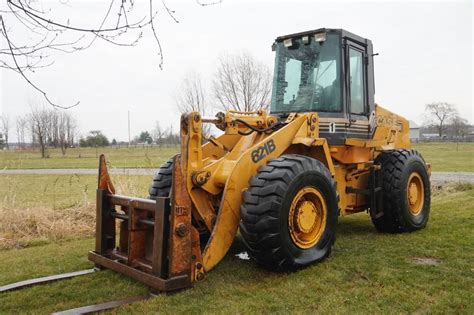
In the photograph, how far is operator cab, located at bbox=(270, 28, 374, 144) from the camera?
21.0 ft

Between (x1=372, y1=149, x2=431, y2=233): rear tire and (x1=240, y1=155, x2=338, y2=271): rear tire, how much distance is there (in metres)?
1.81

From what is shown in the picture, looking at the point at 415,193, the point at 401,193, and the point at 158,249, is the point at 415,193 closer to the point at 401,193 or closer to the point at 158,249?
the point at 401,193

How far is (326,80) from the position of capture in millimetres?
6477

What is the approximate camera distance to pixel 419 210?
7.45m

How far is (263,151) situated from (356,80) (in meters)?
2.48

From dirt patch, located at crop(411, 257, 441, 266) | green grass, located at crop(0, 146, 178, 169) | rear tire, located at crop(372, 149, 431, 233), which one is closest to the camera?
dirt patch, located at crop(411, 257, 441, 266)

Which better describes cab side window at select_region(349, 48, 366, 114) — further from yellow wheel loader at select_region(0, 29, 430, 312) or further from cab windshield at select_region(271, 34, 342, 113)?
cab windshield at select_region(271, 34, 342, 113)

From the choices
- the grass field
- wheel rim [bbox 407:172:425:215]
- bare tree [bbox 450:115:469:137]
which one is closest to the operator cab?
wheel rim [bbox 407:172:425:215]

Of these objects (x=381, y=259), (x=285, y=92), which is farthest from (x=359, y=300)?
(x=285, y=92)

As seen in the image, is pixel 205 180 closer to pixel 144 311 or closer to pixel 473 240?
pixel 144 311

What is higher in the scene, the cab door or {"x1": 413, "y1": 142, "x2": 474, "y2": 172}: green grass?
the cab door

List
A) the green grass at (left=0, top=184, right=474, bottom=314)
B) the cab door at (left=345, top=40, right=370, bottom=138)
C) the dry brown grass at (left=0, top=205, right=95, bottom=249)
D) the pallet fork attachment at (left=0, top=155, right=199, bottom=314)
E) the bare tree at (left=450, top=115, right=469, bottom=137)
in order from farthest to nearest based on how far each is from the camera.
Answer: the bare tree at (left=450, top=115, right=469, bottom=137)
the dry brown grass at (left=0, top=205, right=95, bottom=249)
the cab door at (left=345, top=40, right=370, bottom=138)
the pallet fork attachment at (left=0, top=155, right=199, bottom=314)
the green grass at (left=0, top=184, right=474, bottom=314)

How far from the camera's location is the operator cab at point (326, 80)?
21.0 ft

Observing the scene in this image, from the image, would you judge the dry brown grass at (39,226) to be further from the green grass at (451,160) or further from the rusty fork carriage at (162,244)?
the green grass at (451,160)
